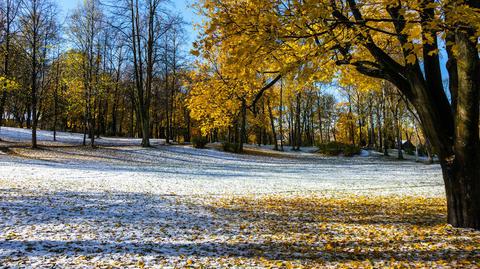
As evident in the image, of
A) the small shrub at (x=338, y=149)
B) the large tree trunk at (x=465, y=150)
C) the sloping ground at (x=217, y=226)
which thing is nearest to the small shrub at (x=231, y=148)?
the small shrub at (x=338, y=149)

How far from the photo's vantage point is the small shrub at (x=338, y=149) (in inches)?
1297

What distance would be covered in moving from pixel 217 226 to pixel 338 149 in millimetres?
30143

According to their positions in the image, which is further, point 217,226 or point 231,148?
point 231,148

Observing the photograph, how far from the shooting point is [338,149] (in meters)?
34.1

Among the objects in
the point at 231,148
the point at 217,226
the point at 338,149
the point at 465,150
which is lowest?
the point at 217,226

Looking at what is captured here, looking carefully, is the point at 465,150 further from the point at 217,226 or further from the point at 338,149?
the point at 338,149

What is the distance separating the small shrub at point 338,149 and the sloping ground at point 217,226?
21.8 metres

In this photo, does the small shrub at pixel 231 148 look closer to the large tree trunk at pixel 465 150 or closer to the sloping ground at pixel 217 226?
the sloping ground at pixel 217 226

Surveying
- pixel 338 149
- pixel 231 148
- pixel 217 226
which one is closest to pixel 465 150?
pixel 217 226

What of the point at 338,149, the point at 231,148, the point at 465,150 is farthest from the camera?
the point at 338,149

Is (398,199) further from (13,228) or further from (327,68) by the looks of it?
(13,228)

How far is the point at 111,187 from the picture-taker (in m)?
10.1

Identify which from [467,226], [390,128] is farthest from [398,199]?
[390,128]

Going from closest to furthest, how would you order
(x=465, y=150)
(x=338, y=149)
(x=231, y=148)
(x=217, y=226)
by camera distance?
(x=465, y=150) < (x=217, y=226) < (x=231, y=148) < (x=338, y=149)
